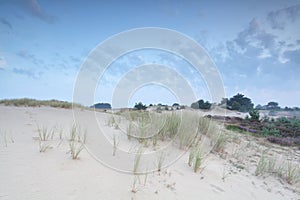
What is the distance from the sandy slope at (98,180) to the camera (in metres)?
2.27

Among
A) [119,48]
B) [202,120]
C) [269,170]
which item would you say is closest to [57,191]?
[119,48]

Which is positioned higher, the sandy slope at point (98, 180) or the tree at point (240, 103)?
the tree at point (240, 103)

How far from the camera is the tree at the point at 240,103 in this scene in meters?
22.8

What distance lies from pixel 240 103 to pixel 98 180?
25630 millimetres

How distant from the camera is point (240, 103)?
79.9 ft

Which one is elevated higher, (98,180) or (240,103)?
(240,103)

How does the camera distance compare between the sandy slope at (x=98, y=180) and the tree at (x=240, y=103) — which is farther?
the tree at (x=240, y=103)

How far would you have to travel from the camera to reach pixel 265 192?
323 centimetres

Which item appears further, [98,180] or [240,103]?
[240,103]

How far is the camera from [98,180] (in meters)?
2.62

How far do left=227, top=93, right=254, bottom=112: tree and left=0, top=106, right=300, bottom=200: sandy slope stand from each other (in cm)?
2087

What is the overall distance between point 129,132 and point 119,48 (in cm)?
255

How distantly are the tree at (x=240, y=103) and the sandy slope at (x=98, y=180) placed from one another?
68.5 ft

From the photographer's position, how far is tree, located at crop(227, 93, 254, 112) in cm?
2277
